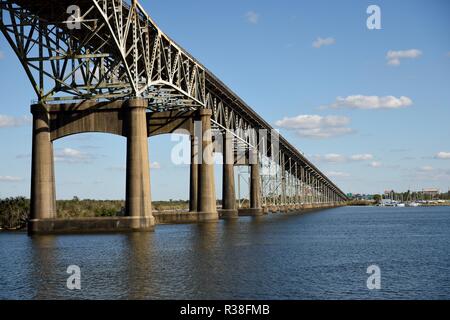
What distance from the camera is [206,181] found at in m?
71.0

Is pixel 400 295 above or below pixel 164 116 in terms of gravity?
below

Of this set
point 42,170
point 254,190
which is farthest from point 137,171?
point 254,190

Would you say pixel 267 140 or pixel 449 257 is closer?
pixel 449 257

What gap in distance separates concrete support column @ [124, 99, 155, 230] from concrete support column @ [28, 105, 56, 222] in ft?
23.1

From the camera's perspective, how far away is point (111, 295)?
22438 millimetres

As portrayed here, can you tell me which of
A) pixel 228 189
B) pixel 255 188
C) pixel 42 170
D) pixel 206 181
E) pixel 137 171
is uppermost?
pixel 42 170

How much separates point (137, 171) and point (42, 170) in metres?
8.43

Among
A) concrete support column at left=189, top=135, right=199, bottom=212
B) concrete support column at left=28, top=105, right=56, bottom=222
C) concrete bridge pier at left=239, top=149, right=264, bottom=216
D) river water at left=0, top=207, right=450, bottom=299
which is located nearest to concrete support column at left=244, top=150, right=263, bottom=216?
concrete bridge pier at left=239, top=149, right=264, bottom=216

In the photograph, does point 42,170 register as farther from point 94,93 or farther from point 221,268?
point 221,268

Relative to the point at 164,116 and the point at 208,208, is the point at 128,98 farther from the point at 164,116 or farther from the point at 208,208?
the point at 208,208

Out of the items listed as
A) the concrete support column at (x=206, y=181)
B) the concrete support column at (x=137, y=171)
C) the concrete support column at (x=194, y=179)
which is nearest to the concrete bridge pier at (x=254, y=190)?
the concrete support column at (x=194, y=179)

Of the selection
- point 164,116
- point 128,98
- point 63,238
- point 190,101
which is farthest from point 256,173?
point 63,238

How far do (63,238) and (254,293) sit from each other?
1134 inches

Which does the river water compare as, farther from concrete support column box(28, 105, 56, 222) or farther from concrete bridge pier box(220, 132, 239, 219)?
concrete bridge pier box(220, 132, 239, 219)
